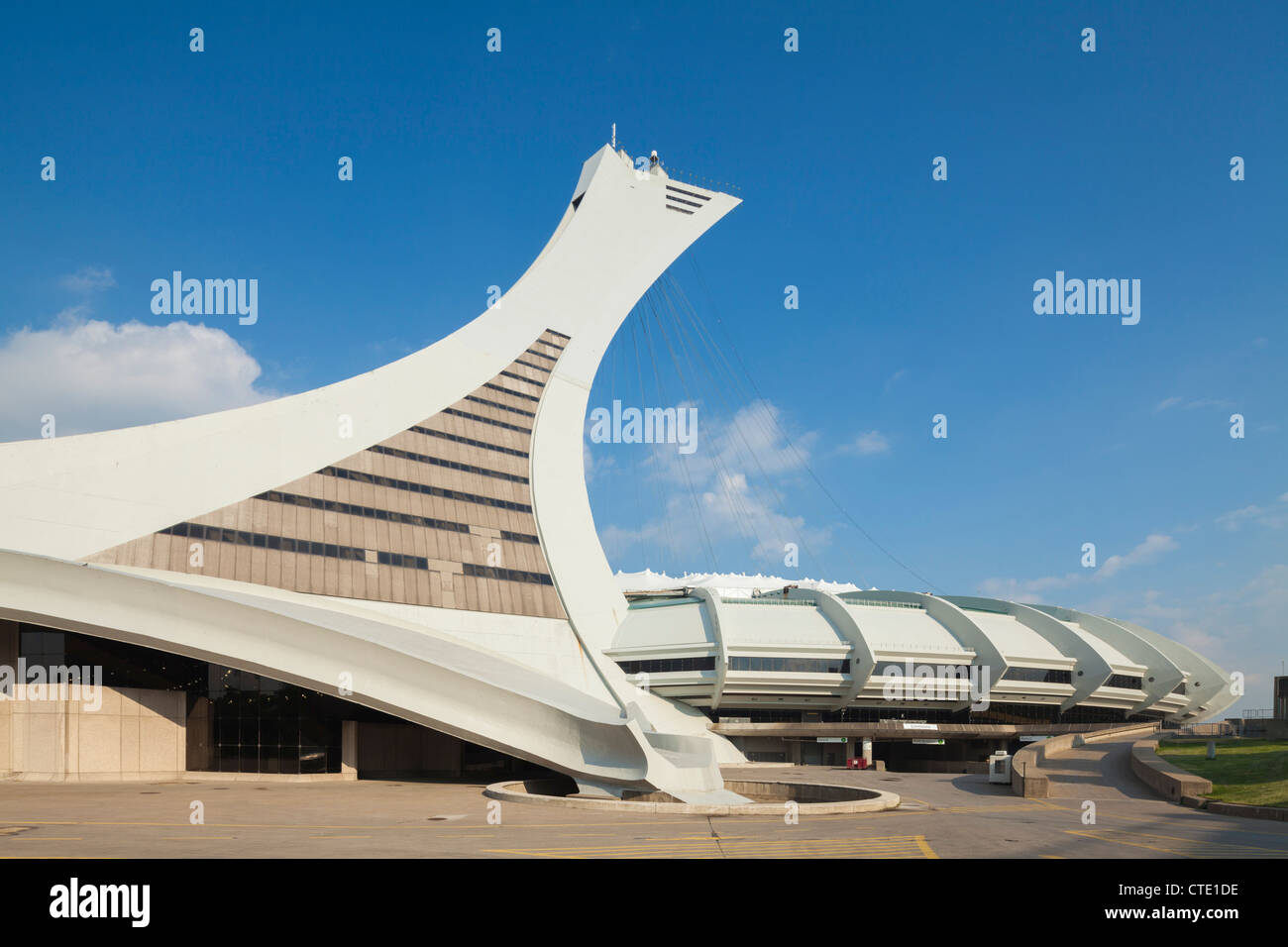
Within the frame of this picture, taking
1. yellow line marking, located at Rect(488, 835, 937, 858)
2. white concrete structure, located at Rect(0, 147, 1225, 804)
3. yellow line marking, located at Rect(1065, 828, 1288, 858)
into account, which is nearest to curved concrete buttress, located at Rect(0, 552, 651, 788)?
white concrete structure, located at Rect(0, 147, 1225, 804)

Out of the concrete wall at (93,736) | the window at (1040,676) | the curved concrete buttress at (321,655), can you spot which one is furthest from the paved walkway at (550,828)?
the window at (1040,676)

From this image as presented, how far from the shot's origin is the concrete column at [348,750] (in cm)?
3403

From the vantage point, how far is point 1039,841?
17.2 m

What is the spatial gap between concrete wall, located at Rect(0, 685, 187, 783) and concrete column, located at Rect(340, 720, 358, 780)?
5.09 metres

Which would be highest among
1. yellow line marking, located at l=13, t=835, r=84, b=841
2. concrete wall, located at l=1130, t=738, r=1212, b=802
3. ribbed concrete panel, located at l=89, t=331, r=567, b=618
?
ribbed concrete panel, located at l=89, t=331, r=567, b=618

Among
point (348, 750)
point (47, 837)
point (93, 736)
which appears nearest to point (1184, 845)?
point (47, 837)

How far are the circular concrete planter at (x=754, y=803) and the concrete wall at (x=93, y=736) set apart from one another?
11878mm

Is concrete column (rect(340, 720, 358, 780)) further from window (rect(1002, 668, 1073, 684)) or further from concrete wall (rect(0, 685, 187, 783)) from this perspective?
window (rect(1002, 668, 1073, 684))

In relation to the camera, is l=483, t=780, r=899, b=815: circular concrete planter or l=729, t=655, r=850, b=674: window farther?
l=729, t=655, r=850, b=674: window

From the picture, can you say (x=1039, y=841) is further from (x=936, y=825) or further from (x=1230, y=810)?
(x=1230, y=810)

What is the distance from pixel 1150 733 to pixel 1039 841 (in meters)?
41.0

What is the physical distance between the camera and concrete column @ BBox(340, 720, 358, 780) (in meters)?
34.0

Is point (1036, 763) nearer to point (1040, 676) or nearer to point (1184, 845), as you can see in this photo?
point (1040, 676)
